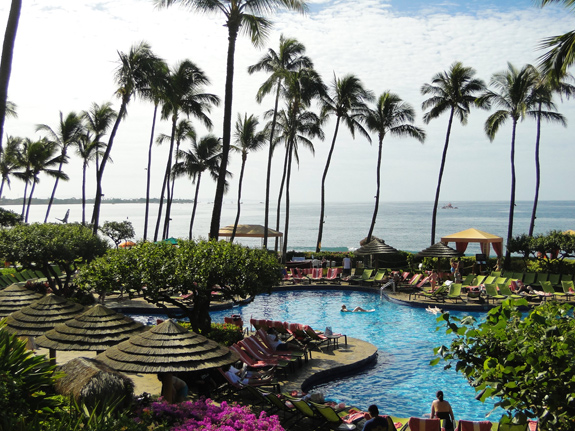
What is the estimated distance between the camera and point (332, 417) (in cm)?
858

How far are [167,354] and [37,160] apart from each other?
4254cm

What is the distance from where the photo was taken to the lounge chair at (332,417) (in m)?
8.50

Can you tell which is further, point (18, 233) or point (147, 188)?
point (147, 188)

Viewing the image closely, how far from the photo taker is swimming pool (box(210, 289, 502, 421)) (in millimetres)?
11508

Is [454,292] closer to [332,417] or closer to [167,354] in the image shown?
[332,417]

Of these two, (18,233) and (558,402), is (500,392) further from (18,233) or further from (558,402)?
(18,233)

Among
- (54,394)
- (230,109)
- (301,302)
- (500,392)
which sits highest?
(230,109)

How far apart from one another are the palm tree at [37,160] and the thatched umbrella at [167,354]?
4001 cm

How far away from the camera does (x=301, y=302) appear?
79.4ft

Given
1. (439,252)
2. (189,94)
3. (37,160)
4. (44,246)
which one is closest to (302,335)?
(44,246)

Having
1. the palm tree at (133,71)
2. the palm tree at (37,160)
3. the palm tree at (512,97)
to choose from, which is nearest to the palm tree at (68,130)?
the palm tree at (37,160)

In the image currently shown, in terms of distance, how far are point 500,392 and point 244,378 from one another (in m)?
7.59

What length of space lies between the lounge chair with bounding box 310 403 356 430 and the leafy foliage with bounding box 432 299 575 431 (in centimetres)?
439

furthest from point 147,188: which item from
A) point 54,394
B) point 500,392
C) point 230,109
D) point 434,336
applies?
point 500,392
